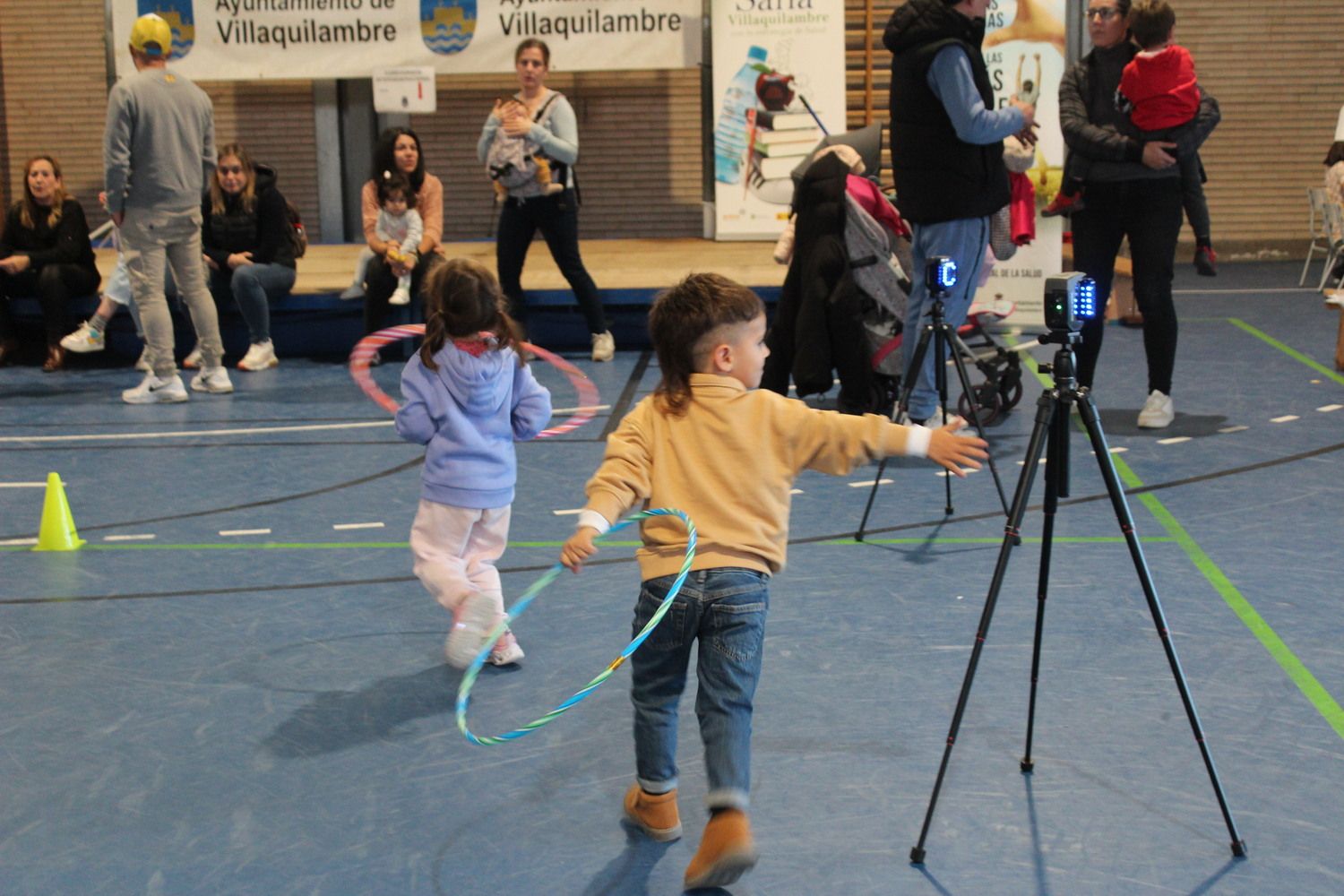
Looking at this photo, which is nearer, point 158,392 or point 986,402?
point 986,402

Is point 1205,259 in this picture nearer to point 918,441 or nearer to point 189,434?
point 918,441

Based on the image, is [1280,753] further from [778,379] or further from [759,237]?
[759,237]

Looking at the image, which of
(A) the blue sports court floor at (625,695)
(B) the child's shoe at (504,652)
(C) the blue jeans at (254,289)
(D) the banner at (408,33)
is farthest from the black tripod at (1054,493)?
(D) the banner at (408,33)

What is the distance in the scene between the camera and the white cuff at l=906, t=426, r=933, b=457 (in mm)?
2955

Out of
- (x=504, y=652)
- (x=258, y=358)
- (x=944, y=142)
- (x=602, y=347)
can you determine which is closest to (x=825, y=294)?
(x=944, y=142)

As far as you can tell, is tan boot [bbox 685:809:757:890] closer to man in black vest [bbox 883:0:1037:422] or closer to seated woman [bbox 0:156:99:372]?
man in black vest [bbox 883:0:1037:422]

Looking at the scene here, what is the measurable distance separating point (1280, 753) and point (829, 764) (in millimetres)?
1044

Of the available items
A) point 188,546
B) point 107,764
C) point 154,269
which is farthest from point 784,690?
point 154,269

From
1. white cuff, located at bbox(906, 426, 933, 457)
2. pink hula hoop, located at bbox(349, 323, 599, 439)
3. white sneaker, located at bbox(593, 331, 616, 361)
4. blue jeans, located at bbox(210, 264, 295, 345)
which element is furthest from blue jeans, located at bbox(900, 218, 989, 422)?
blue jeans, located at bbox(210, 264, 295, 345)

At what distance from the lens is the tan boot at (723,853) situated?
2.91 meters

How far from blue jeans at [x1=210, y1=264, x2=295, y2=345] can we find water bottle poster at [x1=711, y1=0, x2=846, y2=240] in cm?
357

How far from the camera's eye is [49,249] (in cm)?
929

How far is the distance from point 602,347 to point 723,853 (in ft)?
20.9

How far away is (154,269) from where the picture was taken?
7.92 m
